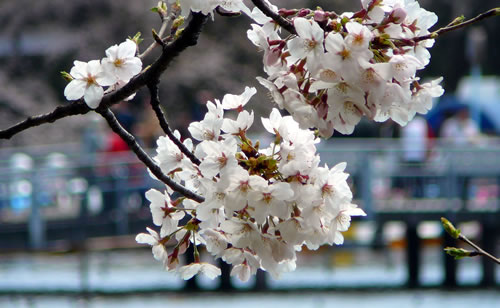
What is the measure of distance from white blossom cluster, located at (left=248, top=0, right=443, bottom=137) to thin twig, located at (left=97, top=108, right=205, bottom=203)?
28 centimetres

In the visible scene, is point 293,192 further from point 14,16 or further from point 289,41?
point 14,16

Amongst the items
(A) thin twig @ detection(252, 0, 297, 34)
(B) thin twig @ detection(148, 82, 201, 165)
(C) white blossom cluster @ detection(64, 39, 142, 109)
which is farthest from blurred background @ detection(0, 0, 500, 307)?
(A) thin twig @ detection(252, 0, 297, 34)

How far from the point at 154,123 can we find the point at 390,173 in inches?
122

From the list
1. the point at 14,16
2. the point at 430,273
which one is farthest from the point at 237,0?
the point at 14,16

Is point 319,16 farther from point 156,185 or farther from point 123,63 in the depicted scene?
point 156,185

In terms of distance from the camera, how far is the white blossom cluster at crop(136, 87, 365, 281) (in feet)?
6.22

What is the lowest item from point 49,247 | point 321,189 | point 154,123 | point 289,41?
point 49,247

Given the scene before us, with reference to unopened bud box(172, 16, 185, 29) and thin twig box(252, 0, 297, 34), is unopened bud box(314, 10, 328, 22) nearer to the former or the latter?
thin twig box(252, 0, 297, 34)

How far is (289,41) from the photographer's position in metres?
1.83

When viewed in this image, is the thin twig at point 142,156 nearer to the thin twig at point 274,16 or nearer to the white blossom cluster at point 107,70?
the white blossom cluster at point 107,70

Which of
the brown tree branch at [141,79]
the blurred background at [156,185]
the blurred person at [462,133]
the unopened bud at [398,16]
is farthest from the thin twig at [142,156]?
the blurred person at [462,133]

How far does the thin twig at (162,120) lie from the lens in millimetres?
1890

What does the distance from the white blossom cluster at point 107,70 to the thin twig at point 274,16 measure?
0.86 feet

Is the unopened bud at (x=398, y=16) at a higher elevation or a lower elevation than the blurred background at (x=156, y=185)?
higher
